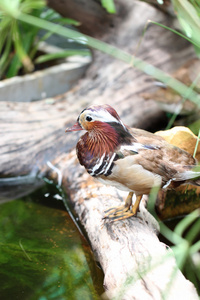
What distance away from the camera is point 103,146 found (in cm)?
164

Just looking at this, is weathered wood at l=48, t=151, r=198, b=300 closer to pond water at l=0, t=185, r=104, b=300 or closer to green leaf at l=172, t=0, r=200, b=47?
pond water at l=0, t=185, r=104, b=300

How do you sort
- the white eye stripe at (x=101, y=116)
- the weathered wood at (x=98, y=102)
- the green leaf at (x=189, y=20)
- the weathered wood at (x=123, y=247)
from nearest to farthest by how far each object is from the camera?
the green leaf at (x=189, y=20) → the weathered wood at (x=123, y=247) → the white eye stripe at (x=101, y=116) → the weathered wood at (x=98, y=102)

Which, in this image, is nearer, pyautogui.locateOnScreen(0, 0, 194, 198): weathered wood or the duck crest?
the duck crest

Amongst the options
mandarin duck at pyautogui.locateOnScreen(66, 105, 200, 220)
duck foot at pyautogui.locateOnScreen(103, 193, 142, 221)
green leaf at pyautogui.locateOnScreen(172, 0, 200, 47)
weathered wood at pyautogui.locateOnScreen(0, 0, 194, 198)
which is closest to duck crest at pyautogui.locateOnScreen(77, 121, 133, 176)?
mandarin duck at pyautogui.locateOnScreen(66, 105, 200, 220)

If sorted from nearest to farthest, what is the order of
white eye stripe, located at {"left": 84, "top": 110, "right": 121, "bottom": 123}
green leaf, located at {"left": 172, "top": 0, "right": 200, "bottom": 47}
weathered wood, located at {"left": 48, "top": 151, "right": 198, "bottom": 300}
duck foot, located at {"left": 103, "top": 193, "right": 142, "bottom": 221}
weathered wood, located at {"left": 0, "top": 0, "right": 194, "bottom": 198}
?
green leaf, located at {"left": 172, "top": 0, "right": 200, "bottom": 47}
weathered wood, located at {"left": 48, "top": 151, "right": 198, "bottom": 300}
white eye stripe, located at {"left": 84, "top": 110, "right": 121, "bottom": 123}
duck foot, located at {"left": 103, "top": 193, "right": 142, "bottom": 221}
weathered wood, located at {"left": 0, "top": 0, "right": 194, "bottom": 198}

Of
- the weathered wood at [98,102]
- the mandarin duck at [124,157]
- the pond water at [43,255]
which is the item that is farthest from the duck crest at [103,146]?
the weathered wood at [98,102]

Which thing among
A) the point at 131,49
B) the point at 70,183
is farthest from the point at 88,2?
the point at 70,183

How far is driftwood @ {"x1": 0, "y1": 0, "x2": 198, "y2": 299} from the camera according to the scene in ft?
5.93

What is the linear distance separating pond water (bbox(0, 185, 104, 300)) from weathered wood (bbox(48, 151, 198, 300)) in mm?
99

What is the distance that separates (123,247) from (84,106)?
137cm

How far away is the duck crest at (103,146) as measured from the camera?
162 cm

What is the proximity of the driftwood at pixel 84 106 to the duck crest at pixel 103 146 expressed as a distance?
312mm

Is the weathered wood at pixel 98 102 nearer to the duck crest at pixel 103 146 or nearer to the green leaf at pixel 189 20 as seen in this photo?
the duck crest at pixel 103 146

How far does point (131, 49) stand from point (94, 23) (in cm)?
39
